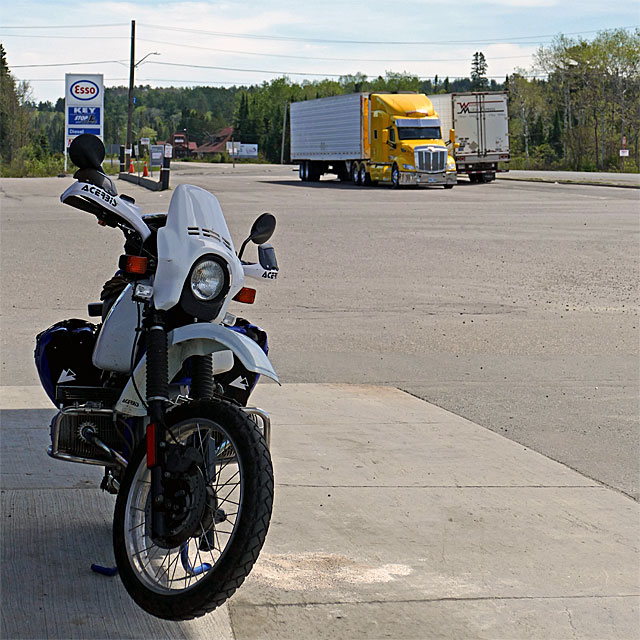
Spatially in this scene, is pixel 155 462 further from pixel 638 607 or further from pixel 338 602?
pixel 638 607

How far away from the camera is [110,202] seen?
383 centimetres

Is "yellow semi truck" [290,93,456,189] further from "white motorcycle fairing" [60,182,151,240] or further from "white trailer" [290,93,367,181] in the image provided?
"white motorcycle fairing" [60,182,151,240]

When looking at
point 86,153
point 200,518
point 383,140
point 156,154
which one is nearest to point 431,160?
point 383,140

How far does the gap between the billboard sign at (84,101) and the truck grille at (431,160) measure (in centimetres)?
2214

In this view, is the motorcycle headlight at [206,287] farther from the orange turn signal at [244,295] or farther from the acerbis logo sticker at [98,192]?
the acerbis logo sticker at [98,192]

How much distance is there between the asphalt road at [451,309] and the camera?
7332 mm

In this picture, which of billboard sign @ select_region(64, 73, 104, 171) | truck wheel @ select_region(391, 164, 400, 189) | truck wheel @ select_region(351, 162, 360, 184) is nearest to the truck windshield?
truck wheel @ select_region(391, 164, 400, 189)

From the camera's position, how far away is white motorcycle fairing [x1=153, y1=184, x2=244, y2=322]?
12.3ft

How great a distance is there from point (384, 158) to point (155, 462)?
1551 inches

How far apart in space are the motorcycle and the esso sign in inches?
2125

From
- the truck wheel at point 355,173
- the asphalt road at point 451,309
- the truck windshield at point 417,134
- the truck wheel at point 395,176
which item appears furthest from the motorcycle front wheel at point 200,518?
the truck wheel at point 355,173

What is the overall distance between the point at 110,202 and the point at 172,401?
30.7 inches

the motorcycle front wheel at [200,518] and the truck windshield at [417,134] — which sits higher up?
the truck windshield at [417,134]

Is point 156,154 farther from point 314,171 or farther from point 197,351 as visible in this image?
point 197,351
